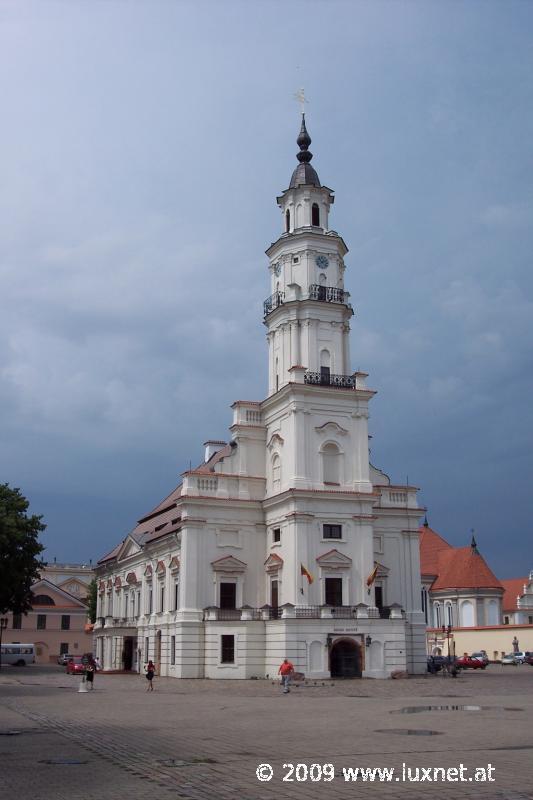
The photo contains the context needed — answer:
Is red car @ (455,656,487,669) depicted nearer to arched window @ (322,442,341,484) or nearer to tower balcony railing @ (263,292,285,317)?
arched window @ (322,442,341,484)

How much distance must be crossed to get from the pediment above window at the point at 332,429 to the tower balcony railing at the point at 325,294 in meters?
8.18

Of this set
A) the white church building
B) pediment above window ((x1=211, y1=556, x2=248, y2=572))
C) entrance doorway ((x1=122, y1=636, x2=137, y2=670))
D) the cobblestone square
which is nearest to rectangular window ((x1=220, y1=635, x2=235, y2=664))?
the white church building

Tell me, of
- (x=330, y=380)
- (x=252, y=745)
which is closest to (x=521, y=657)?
(x=330, y=380)

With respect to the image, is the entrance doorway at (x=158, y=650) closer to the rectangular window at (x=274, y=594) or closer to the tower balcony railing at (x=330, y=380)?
the rectangular window at (x=274, y=594)

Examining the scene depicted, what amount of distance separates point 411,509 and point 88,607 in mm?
50597

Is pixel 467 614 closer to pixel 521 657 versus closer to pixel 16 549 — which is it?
pixel 521 657

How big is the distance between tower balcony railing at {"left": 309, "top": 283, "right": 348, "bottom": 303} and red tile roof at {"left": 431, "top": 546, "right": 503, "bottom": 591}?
153 feet

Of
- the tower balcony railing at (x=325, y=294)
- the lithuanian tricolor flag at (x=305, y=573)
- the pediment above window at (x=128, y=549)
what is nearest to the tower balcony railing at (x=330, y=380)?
the tower balcony railing at (x=325, y=294)

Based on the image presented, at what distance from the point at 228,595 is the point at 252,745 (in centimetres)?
3607

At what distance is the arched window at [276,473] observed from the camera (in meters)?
53.3

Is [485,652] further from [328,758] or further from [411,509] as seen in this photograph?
[328,758]

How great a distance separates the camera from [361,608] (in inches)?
1918

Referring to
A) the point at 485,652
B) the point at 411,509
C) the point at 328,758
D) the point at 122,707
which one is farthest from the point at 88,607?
the point at 328,758

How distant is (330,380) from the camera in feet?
176
